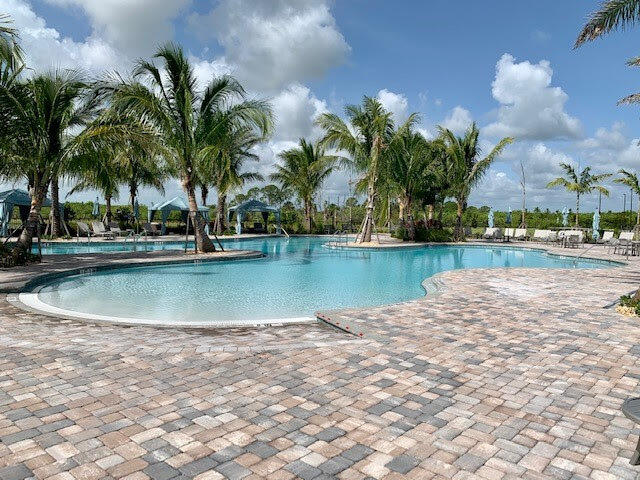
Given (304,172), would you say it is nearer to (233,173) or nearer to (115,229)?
(233,173)

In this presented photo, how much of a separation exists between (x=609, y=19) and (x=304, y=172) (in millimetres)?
26487

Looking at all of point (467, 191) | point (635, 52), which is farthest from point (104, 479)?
point (467, 191)

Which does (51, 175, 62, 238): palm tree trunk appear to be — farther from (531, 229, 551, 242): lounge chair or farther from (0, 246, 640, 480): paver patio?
(531, 229, 551, 242): lounge chair

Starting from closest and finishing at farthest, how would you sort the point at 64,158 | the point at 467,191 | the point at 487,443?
the point at 487,443, the point at 64,158, the point at 467,191

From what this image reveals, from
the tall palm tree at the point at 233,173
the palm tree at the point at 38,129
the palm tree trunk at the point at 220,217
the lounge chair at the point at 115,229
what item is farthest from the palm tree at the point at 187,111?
the palm tree trunk at the point at 220,217

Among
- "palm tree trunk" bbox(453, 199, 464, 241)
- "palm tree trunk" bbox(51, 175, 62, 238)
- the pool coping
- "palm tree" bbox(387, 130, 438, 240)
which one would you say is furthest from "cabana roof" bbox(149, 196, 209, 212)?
"palm tree trunk" bbox(453, 199, 464, 241)

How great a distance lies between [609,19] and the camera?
28.6ft

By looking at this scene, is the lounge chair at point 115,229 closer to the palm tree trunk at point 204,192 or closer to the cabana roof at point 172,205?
the cabana roof at point 172,205

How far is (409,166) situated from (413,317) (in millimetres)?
19698

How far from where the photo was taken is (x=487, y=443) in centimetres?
329

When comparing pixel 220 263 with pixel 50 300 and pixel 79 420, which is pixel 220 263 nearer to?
pixel 50 300

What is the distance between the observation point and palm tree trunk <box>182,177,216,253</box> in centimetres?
1747

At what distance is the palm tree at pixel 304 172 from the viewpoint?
34.2 meters

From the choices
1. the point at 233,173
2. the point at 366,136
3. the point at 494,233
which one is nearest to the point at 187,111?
the point at 366,136
